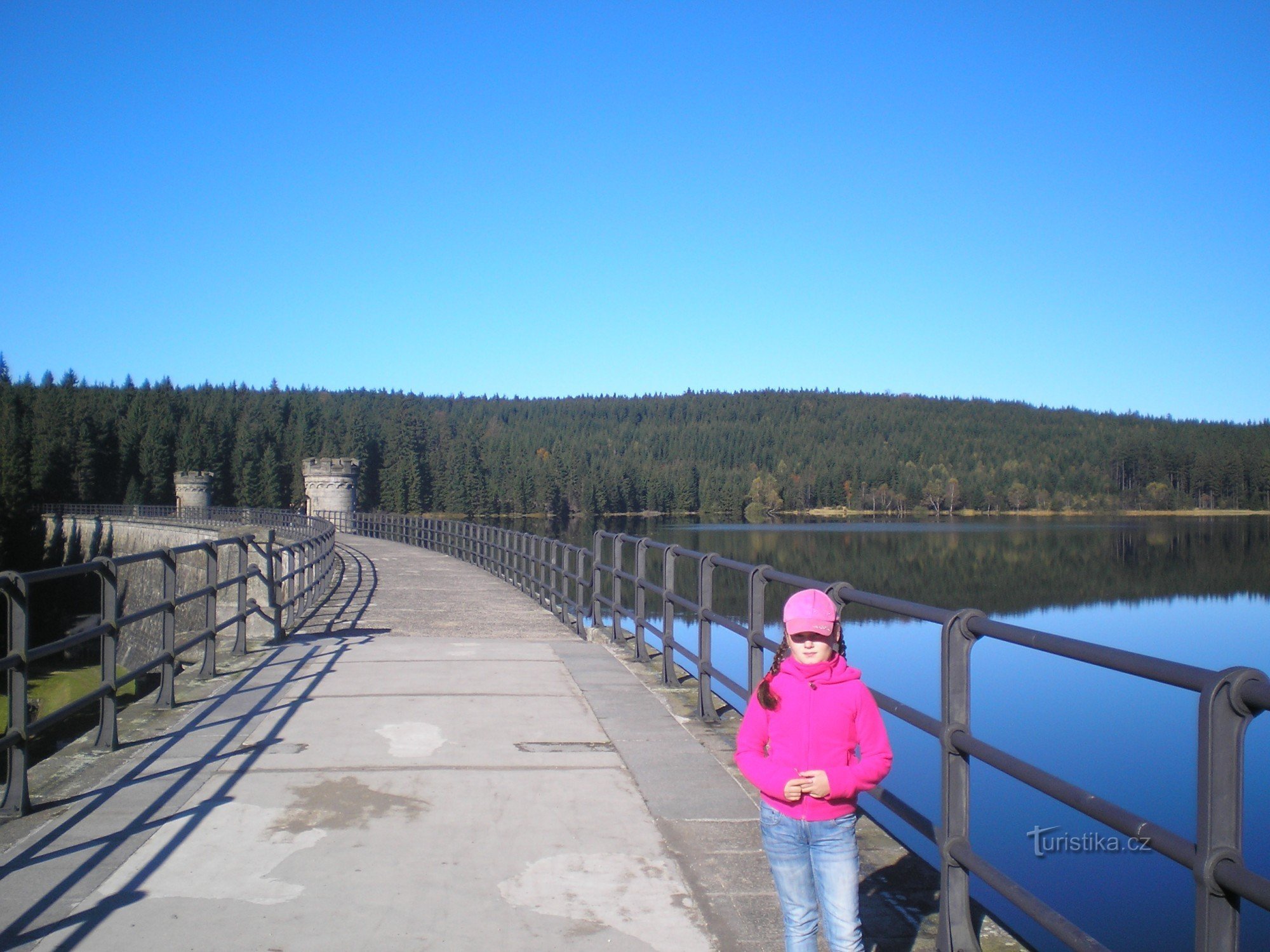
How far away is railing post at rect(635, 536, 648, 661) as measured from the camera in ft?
28.2

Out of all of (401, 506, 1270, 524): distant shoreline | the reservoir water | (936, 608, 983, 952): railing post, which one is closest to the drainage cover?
(936, 608, 983, 952): railing post

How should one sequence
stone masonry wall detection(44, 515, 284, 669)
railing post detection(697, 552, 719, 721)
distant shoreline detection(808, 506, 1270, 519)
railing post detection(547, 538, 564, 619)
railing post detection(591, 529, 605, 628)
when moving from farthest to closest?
distant shoreline detection(808, 506, 1270, 519) → stone masonry wall detection(44, 515, 284, 669) → railing post detection(547, 538, 564, 619) → railing post detection(591, 529, 605, 628) → railing post detection(697, 552, 719, 721)

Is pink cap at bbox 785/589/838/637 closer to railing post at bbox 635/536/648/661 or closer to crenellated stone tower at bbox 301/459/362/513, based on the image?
railing post at bbox 635/536/648/661

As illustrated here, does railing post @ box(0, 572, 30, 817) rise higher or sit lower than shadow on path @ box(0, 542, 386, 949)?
higher

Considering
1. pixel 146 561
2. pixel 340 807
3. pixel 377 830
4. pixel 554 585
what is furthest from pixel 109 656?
pixel 146 561

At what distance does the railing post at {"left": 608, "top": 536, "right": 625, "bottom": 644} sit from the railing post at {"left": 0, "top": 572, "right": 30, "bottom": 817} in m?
5.81

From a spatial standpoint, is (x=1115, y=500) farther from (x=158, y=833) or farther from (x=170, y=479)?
(x=158, y=833)

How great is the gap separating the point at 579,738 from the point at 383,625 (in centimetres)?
688

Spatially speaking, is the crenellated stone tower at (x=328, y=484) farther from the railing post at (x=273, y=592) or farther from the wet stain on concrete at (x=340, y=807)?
the wet stain on concrete at (x=340, y=807)

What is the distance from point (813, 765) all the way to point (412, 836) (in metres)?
2.33

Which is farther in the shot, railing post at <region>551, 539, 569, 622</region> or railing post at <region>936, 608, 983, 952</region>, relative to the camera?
railing post at <region>551, 539, 569, 622</region>

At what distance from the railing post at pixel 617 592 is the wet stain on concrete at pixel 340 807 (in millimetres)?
5041

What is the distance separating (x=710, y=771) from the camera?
5535 mm

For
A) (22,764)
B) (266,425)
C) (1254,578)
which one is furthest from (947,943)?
(266,425)
